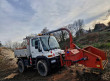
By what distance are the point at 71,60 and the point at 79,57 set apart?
530 mm

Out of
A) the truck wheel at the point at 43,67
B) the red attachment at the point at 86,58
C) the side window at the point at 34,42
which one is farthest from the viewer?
the side window at the point at 34,42

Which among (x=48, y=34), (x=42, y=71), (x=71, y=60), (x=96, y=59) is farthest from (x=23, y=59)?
(x=96, y=59)

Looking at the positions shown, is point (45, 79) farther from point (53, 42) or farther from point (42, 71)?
point (53, 42)

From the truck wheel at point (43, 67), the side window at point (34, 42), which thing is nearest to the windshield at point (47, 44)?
the side window at point (34, 42)

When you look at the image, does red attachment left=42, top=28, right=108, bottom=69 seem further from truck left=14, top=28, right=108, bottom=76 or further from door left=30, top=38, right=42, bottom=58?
door left=30, top=38, right=42, bottom=58

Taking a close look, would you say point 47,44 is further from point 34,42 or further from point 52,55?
point 34,42

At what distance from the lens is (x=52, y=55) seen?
5.38m

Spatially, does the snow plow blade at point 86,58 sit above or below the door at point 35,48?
below

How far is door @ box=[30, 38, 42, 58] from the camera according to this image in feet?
19.5

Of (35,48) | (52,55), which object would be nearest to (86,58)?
(52,55)

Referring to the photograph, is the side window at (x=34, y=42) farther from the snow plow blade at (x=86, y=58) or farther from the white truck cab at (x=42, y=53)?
the snow plow blade at (x=86, y=58)

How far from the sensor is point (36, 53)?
619 centimetres

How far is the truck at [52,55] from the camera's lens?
4109mm

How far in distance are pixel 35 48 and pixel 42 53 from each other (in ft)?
2.53
